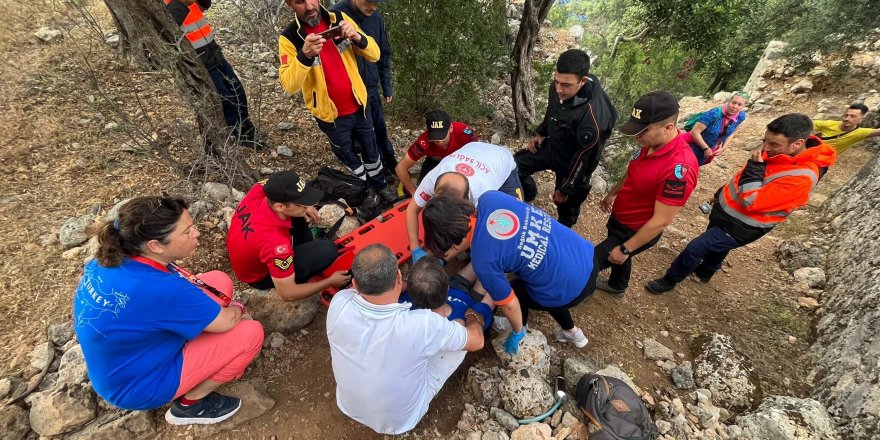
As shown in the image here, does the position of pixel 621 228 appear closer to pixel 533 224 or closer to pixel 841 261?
pixel 533 224

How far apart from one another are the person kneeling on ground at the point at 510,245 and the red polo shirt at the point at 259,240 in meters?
1.05

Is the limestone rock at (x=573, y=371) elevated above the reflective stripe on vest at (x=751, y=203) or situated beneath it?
situated beneath

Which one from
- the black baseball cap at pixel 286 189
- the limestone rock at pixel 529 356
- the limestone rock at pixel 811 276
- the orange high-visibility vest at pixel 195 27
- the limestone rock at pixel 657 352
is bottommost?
the limestone rock at pixel 811 276

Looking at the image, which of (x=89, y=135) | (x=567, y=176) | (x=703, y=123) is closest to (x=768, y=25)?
(x=703, y=123)

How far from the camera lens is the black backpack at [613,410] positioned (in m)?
2.43

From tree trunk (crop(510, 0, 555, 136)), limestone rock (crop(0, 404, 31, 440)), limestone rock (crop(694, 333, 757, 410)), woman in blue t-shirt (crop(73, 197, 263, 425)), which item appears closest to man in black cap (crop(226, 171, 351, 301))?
woman in blue t-shirt (crop(73, 197, 263, 425))

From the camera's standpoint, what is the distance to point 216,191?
12.9 ft

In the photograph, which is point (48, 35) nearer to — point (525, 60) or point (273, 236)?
point (273, 236)

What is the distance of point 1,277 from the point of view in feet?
10.0

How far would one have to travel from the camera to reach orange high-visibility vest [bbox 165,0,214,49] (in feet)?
13.1

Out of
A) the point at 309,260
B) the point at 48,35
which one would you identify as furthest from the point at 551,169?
the point at 48,35

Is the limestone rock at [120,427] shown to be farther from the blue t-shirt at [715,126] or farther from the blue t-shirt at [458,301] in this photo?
the blue t-shirt at [715,126]

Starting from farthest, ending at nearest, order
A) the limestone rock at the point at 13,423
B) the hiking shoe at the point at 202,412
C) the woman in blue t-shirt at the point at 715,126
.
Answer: the woman in blue t-shirt at the point at 715,126
the hiking shoe at the point at 202,412
the limestone rock at the point at 13,423

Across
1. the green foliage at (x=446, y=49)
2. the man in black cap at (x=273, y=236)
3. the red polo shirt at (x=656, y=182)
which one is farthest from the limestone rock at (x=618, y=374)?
the green foliage at (x=446, y=49)
